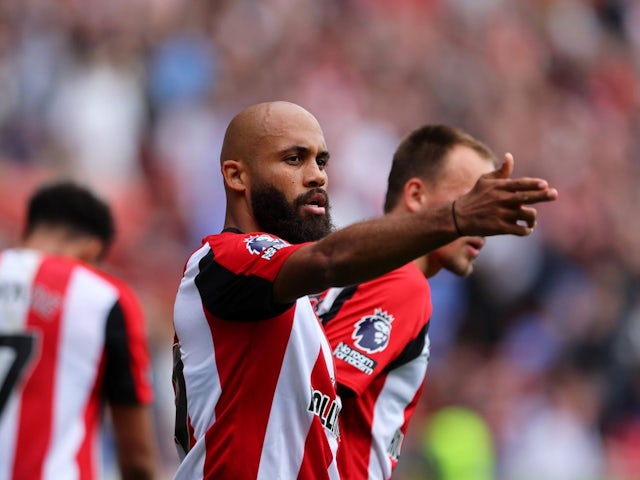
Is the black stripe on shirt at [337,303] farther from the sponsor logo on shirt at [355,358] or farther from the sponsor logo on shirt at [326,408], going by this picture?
the sponsor logo on shirt at [326,408]

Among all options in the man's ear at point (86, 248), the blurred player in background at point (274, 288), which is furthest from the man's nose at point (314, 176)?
the man's ear at point (86, 248)

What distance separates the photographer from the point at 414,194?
5391 mm

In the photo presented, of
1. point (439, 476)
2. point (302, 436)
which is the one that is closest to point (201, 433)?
point (302, 436)

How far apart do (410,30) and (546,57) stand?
2749 millimetres

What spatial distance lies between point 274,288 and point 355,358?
90cm

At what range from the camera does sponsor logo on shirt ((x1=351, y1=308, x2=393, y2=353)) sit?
4.60 m

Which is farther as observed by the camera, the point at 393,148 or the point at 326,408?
the point at 393,148

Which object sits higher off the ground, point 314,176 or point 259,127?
point 259,127

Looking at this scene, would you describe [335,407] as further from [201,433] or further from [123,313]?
[123,313]

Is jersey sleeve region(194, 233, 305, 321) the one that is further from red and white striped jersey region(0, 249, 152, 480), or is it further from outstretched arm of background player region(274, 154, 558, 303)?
red and white striped jersey region(0, 249, 152, 480)

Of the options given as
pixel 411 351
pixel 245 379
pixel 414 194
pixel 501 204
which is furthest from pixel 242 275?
pixel 414 194

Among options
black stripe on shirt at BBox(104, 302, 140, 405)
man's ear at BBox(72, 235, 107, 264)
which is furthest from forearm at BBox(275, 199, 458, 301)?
man's ear at BBox(72, 235, 107, 264)

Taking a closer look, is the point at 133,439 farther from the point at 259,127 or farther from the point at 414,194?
the point at 259,127

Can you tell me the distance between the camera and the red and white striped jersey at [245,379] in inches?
155
